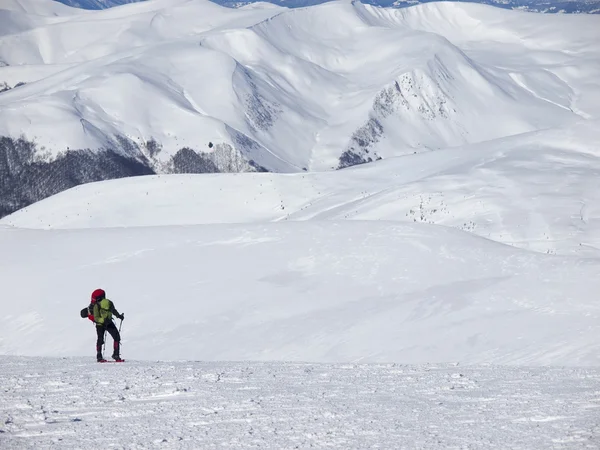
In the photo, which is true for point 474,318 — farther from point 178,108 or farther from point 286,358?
point 178,108

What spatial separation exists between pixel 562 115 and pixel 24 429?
104781mm

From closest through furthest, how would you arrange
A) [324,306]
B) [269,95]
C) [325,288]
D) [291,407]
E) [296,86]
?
[291,407], [324,306], [325,288], [269,95], [296,86]

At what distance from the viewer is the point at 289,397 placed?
981cm

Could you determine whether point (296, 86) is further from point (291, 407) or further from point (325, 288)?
point (291, 407)

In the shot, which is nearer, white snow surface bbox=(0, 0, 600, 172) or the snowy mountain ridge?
the snowy mountain ridge

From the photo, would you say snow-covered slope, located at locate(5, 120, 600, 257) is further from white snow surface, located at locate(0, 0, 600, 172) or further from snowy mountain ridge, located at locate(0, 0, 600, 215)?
white snow surface, located at locate(0, 0, 600, 172)

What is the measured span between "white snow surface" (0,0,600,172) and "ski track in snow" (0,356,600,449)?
7017 cm

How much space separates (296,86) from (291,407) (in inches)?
4068

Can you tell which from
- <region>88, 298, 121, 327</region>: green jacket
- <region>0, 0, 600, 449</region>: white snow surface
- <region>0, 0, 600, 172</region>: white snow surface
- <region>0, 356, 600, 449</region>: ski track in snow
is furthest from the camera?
<region>0, 0, 600, 172</region>: white snow surface

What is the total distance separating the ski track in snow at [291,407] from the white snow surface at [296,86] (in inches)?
2763

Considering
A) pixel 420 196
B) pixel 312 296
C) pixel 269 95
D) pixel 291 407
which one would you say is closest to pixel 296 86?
pixel 269 95

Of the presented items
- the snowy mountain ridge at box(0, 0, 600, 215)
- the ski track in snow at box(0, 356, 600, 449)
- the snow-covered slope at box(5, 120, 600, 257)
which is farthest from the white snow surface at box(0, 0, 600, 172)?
the ski track in snow at box(0, 356, 600, 449)

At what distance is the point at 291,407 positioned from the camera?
9.31 meters

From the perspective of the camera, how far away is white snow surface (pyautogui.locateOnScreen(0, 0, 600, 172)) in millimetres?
89000
